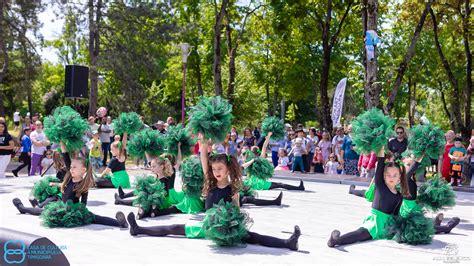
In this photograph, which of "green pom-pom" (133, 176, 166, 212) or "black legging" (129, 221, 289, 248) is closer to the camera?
"black legging" (129, 221, 289, 248)

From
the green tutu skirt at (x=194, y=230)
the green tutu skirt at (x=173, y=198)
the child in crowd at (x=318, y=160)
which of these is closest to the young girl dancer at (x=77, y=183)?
the green tutu skirt at (x=194, y=230)

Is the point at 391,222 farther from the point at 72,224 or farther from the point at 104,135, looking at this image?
the point at 104,135

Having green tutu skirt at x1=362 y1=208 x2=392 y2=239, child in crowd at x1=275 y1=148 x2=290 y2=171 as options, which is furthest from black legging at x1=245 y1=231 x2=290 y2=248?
child in crowd at x1=275 y1=148 x2=290 y2=171

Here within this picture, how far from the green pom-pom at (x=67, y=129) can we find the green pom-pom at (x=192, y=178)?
5.97 ft

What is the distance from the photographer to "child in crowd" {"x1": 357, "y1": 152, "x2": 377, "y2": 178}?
514 inches

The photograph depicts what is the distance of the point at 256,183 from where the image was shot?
11914mm

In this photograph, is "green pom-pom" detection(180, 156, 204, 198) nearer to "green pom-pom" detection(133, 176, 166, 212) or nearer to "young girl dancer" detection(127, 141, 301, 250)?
"green pom-pom" detection(133, 176, 166, 212)

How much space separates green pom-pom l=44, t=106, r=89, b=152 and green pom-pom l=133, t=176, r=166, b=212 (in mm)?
1262

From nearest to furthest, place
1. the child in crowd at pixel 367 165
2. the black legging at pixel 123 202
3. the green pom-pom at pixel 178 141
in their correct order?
the green pom-pom at pixel 178 141, the black legging at pixel 123 202, the child in crowd at pixel 367 165

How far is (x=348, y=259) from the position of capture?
6.24m

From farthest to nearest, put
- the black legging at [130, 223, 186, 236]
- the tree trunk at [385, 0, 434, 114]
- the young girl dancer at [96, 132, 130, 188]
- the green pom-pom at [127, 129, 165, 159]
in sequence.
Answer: the tree trunk at [385, 0, 434, 114] → the young girl dancer at [96, 132, 130, 188] → the green pom-pom at [127, 129, 165, 159] → the black legging at [130, 223, 186, 236]

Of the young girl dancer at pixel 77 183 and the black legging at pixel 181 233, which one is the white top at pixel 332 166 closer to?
the young girl dancer at pixel 77 183

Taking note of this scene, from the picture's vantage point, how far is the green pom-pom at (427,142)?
8.23m

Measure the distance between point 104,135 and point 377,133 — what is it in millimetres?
13412
